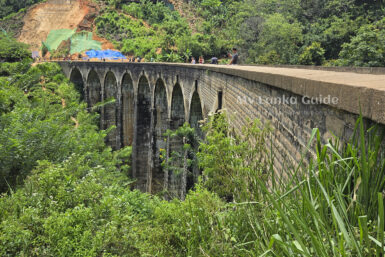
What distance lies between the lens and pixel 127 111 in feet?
77.8

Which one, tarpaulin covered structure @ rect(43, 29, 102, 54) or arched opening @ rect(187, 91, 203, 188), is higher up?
tarpaulin covered structure @ rect(43, 29, 102, 54)

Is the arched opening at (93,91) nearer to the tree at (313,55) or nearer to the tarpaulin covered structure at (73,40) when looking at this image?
the tarpaulin covered structure at (73,40)

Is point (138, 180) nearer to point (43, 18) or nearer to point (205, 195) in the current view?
point (205, 195)

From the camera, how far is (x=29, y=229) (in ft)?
16.2

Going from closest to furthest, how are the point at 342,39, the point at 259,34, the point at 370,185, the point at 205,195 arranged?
the point at 370,185 → the point at 205,195 → the point at 342,39 → the point at 259,34

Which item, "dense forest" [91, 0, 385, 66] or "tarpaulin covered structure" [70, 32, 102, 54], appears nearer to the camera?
"dense forest" [91, 0, 385, 66]

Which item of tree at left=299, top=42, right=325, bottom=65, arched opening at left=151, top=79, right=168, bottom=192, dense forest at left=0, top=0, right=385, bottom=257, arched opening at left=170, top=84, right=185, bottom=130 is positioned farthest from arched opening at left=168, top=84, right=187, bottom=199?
tree at left=299, top=42, right=325, bottom=65

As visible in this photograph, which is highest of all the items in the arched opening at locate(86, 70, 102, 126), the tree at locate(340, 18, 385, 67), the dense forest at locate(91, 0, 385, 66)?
the dense forest at locate(91, 0, 385, 66)

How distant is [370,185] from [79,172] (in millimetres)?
7217

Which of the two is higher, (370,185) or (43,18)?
(43,18)

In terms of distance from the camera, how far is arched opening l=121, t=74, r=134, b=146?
75.0 feet

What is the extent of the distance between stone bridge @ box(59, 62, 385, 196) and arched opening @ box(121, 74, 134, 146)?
75 mm

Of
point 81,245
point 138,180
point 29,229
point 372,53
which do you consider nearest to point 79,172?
point 29,229

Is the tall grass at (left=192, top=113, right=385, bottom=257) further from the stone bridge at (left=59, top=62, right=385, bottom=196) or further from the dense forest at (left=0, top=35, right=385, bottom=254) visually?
the stone bridge at (left=59, top=62, right=385, bottom=196)
